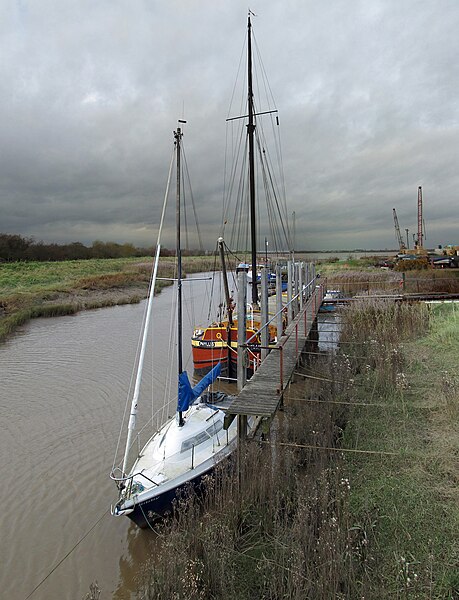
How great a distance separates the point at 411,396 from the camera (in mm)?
9219

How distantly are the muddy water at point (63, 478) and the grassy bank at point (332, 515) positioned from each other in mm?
1122

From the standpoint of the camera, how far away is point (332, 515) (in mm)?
5074

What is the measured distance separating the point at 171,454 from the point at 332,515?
3196 millimetres

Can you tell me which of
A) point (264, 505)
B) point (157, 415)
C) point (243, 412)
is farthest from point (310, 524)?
point (157, 415)

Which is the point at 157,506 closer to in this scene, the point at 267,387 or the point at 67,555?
the point at 67,555

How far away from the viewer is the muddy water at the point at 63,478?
6094mm

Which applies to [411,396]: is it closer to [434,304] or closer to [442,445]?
[442,445]

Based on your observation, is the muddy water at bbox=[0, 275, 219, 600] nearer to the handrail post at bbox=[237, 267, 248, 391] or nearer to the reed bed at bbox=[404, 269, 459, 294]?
the handrail post at bbox=[237, 267, 248, 391]

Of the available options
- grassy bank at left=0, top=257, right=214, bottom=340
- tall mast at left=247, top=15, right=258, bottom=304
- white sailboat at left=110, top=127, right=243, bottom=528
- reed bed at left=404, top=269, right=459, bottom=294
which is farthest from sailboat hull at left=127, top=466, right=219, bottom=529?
reed bed at left=404, top=269, right=459, bottom=294

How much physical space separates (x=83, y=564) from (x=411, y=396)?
7.32 metres

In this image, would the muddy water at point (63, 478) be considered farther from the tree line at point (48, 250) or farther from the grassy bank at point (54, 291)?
the tree line at point (48, 250)

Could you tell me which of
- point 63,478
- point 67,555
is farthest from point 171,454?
point 63,478

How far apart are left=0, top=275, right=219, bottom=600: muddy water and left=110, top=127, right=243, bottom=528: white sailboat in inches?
28.2

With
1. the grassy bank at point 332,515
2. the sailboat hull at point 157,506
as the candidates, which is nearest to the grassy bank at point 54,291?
the sailboat hull at point 157,506
